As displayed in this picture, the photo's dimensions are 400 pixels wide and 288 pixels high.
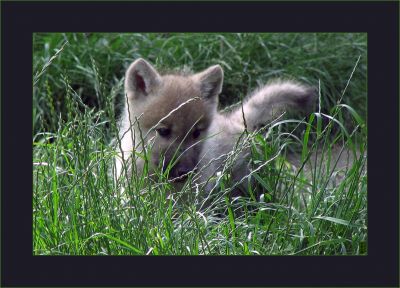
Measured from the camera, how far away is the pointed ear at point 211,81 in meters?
4.53

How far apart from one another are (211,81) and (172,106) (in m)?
0.37

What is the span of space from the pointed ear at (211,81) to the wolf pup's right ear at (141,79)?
0.27 metres

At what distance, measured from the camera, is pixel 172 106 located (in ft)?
14.1

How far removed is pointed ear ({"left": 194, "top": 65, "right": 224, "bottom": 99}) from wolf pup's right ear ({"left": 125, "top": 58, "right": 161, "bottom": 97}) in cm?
27

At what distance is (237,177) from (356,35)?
2.42 meters

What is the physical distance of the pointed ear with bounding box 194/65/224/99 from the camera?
14.9 feet

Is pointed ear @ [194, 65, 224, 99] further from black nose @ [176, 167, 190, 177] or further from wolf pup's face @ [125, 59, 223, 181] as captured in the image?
black nose @ [176, 167, 190, 177]

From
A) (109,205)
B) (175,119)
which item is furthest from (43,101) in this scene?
(109,205)

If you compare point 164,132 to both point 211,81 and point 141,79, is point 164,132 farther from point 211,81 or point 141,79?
point 211,81

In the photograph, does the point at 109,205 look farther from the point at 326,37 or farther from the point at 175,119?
the point at 326,37

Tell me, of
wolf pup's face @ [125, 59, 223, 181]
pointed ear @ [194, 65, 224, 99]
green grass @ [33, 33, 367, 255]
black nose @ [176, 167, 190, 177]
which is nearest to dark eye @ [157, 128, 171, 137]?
wolf pup's face @ [125, 59, 223, 181]

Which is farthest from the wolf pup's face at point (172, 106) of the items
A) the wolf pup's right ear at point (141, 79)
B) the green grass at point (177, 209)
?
the green grass at point (177, 209)

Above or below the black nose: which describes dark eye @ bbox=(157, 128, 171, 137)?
above

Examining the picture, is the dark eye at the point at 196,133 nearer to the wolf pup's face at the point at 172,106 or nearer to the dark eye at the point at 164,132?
the wolf pup's face at the point at 172,106
